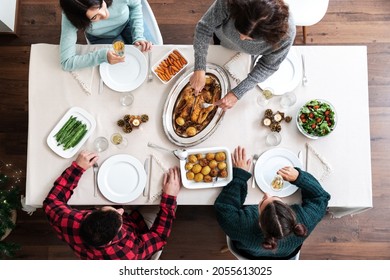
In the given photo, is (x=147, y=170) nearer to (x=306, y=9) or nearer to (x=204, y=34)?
(x=204, y=34)

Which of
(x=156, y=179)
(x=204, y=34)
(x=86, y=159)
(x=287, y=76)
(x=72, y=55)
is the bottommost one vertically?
(x=156, y=179)

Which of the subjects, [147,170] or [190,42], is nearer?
[147,170]

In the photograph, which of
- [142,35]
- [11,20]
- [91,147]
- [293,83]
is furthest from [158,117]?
[11,20]

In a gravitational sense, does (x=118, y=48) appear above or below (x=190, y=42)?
above

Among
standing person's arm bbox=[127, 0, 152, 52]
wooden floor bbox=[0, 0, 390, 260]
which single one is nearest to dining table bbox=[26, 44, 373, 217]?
standing person's arm bbox=[127, 0, 152, 52]

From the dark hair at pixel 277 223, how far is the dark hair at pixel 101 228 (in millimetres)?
656

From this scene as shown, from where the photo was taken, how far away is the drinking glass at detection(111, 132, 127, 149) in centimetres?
198

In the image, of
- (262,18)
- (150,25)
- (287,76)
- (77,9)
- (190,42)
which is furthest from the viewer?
(190,42)

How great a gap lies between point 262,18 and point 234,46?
44 centimetres

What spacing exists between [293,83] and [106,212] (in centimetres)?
113

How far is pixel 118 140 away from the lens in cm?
198

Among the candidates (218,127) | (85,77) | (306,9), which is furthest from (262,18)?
(306,9)

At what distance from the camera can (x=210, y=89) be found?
205 cm

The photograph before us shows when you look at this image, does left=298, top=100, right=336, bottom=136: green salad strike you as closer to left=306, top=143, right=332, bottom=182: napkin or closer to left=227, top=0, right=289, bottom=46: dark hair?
left=306, top=143, right=332, bottom=182: napkin
